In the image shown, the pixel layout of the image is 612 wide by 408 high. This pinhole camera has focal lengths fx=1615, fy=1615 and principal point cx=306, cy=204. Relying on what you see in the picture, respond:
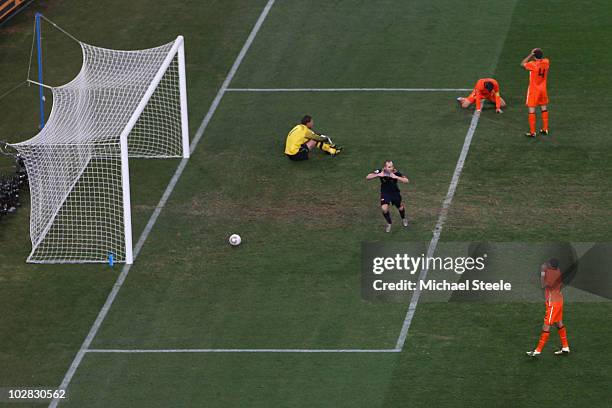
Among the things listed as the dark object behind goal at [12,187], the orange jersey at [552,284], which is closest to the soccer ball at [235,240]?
the dark object behind goal at [12,187]

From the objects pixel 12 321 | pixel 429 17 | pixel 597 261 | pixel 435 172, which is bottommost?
pixel 12 321

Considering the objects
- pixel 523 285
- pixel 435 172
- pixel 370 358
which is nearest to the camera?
pixel 370 358

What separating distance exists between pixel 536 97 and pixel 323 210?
Result: 564cm

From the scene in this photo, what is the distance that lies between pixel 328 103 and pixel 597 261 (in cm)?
891

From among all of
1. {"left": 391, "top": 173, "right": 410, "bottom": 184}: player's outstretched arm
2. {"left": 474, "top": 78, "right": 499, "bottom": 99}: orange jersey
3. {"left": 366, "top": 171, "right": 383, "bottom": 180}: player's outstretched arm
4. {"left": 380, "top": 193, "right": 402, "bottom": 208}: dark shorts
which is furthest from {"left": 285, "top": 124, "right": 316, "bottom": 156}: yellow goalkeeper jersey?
{"left": 474, "top": 78, "right": 499, "bottom": 99}: orange jersey

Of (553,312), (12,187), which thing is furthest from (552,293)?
(12,187)

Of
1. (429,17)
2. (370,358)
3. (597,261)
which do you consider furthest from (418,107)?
(370,358)

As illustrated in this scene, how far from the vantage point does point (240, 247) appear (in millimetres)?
31641

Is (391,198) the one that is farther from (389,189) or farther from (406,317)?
(406,317)

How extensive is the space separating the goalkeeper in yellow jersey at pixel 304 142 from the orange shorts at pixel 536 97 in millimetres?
4246

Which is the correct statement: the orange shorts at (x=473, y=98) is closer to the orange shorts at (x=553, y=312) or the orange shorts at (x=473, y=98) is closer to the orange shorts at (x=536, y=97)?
the orange shorts at (x=536, y=97)

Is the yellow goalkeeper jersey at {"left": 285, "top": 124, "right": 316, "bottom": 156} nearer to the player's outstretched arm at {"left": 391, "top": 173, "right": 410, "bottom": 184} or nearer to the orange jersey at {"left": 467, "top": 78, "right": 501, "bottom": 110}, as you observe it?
the player's outstretched arm at {"left": 391, "top": 173, "right": 410, "bottom": 184}

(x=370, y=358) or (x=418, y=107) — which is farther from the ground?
(x=418, y=107)

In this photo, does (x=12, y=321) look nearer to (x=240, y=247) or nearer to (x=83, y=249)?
(x=83, y=249)
